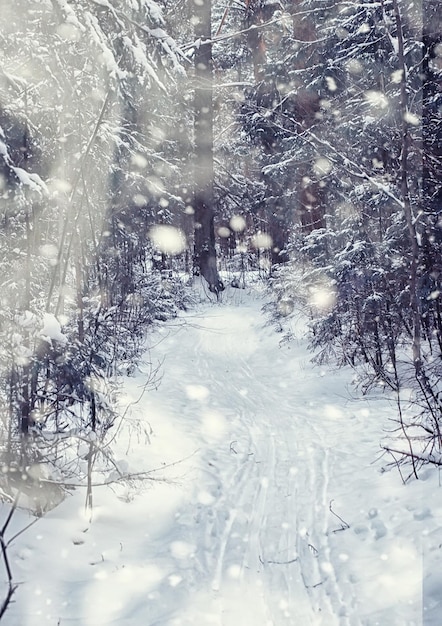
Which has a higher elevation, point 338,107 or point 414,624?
point 338,107

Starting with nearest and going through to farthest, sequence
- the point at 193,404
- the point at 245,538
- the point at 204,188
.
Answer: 1. the point at 245,538
2. the point at 193,404
3. the point at 204,188

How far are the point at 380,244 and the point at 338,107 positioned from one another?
8.39 metres

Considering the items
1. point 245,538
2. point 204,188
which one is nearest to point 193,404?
point 245,538

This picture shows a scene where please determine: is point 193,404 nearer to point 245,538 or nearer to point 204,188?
point 245,538

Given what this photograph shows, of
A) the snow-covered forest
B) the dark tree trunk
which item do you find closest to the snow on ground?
the snow-covered forest

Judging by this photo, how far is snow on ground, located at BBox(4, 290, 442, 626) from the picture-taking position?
349 cm

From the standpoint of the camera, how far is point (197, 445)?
6934 mm

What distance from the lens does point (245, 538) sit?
4508 millimetres

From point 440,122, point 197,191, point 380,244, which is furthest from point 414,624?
point 197,191

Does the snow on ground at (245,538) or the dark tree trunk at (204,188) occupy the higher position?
the dark tree trunk at (204,188)

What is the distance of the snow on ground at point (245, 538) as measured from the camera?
3490 millimetres

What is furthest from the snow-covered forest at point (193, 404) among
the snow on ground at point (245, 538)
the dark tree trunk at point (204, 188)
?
the dark tree trunk at point (204, 188)

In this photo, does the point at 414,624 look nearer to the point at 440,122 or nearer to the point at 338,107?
the point at 440,122

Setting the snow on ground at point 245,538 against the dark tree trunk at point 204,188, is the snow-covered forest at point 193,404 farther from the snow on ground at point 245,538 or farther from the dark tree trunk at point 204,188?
the dark tree trunk at point 204,188
